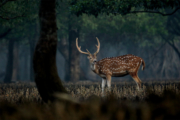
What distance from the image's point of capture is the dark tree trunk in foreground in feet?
16.8

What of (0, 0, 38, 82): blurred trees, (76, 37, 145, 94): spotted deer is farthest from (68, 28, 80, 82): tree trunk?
(76, 37, 145, 94): spotted deer

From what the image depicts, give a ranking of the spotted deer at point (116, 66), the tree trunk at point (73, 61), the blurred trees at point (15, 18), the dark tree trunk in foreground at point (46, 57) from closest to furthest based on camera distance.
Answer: the dark tree trunk in foreground at point (46, 57) < the spotted deer at point (116, 66) < the blurred trees at point (15, 18) < the tree trunk at point (73, 61)

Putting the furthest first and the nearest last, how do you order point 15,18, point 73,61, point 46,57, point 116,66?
point 73,61, point 15,18, point 116,66, point 46,57

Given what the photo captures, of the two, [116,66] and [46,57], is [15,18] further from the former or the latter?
[46,57]

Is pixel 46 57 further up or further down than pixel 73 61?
further down

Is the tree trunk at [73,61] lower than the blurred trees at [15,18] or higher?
lower

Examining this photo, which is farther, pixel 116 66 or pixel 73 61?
pixel 73 61

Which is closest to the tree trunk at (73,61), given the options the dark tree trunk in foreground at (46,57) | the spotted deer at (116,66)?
the spotted deer at (116,66)

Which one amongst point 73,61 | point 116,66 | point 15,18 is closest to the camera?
point 116,66

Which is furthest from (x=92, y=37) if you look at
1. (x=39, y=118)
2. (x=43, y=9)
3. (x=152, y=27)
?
(x=39, y=118)

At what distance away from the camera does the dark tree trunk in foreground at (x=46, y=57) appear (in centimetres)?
511

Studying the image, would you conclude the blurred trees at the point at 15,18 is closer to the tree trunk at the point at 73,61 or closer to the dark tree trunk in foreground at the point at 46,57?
the tree trunk at the point at 73,61

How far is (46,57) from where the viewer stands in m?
5.16

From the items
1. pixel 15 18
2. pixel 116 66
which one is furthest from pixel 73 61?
pixel 116 66
